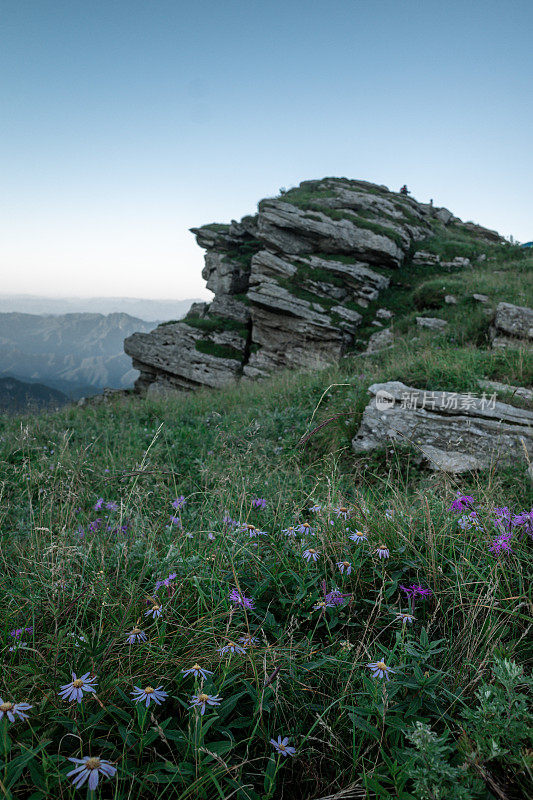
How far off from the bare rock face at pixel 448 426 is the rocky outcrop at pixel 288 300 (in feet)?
35.8

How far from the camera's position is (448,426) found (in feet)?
16.7

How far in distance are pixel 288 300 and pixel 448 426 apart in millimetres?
13807

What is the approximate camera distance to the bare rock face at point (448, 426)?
183 inches

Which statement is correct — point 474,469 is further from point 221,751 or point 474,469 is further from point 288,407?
point 221,751

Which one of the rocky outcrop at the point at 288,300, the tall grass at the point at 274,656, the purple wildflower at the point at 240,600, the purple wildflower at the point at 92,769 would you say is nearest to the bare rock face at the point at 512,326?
the rocky outcrop at the point at 288,300

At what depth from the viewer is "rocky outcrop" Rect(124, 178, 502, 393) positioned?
17688mm

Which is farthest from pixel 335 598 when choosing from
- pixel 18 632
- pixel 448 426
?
pixel 448 426

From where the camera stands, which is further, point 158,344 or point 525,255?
point 525,255

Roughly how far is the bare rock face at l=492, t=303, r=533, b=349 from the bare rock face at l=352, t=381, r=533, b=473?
4.51 metres

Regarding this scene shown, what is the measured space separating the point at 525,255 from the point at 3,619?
27096 mm

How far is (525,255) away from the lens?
21.7m

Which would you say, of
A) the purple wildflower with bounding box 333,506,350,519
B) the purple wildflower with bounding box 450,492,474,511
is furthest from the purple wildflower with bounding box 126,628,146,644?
the purple wildflower with bounding box 450,492,474,511

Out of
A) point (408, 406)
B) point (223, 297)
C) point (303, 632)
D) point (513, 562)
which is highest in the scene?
point (223, 297)

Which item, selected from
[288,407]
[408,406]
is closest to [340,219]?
[288,407]
